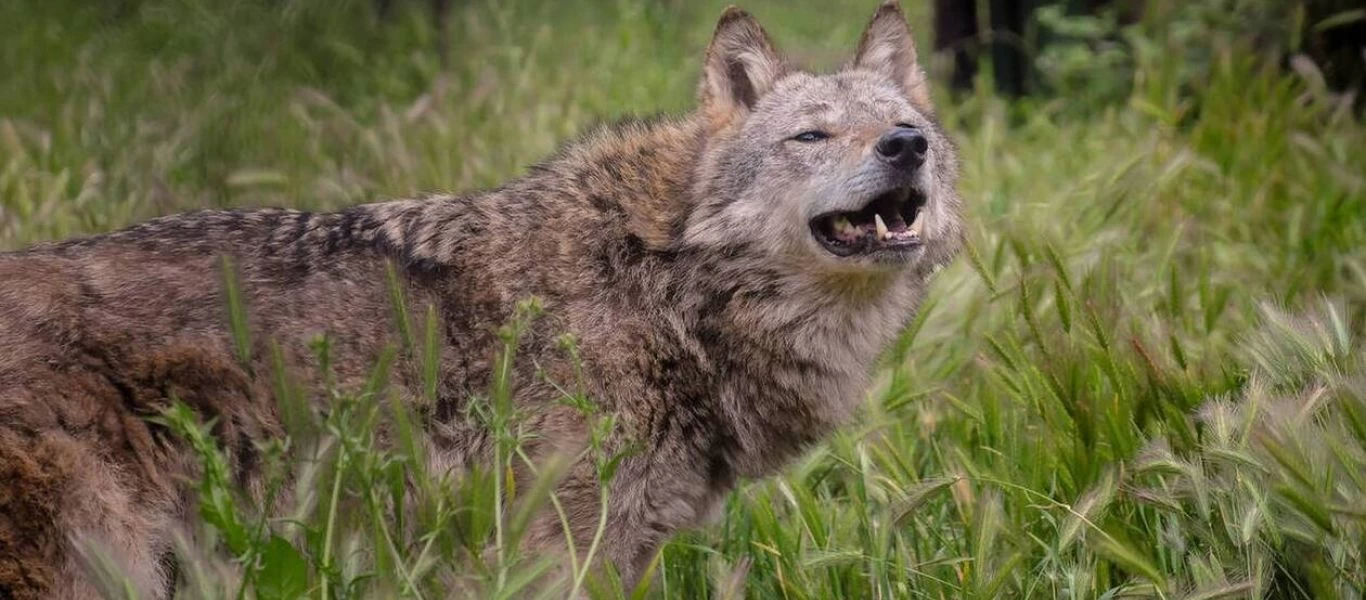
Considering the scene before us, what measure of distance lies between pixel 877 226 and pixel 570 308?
0.98m

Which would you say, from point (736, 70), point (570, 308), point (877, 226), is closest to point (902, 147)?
point (877, 226)

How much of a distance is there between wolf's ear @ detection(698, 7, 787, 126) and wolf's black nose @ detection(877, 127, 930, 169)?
630 mm

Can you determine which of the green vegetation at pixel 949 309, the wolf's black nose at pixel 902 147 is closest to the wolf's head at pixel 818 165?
the wolf's black nose at pixel 902 147

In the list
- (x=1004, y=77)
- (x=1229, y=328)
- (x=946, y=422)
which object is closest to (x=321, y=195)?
(x=946, y=422)

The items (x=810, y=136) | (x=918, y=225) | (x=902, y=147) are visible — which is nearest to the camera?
(x=902, y=147)

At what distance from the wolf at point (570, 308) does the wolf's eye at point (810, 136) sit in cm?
1

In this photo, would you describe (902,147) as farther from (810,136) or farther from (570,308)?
(570,308)

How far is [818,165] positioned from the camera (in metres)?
4.46

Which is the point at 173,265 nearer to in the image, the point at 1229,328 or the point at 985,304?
the point at 985,304

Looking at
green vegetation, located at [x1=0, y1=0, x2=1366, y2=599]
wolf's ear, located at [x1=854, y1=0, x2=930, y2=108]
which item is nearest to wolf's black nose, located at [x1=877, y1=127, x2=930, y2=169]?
green vegetation, located at [x1=0, y1=0, x2=1366, y2=599]

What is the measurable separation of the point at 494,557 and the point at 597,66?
26.0 ft

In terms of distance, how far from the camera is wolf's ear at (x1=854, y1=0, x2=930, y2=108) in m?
5.00

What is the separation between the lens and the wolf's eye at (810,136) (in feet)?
15.0

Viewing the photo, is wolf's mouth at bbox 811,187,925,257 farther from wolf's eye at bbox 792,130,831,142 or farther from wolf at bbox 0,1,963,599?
wolf's eye at bbox 792,130,831,142
